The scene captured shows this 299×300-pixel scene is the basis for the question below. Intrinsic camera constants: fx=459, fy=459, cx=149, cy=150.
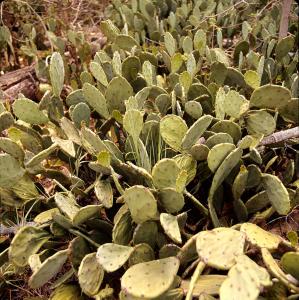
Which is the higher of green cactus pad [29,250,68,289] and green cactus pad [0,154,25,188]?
green cactus pad [0,154,25,188]

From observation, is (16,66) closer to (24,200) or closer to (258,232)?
(24,200)

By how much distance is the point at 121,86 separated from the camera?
1751 millimetres

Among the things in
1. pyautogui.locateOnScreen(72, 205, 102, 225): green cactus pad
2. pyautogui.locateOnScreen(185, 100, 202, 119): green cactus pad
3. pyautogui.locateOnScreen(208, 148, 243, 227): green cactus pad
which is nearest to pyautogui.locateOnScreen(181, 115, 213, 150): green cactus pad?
pyautogui.locateOnScreen(208, 148, 243, 227): green cactus pad

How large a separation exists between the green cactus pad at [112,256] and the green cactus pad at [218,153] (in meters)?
0.39

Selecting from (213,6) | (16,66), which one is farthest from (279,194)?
(16,66)

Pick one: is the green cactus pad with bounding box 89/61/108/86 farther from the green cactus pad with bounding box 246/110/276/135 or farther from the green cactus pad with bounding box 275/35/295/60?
the green cactus pad with bounding box 275/35/295/60

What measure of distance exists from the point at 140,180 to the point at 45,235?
1.20 feet

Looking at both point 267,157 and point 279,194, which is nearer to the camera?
point 279,194

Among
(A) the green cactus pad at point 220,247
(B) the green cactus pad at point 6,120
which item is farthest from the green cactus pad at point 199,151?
(B) the green cactus pad at point 6,120

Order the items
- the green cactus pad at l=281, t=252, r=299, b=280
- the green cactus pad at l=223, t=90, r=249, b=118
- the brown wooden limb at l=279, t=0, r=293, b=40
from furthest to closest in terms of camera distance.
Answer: the brown wooden limb at l=279, t=0, r=293, b=40
the green cactus pad at l=223, t=90, r=249, b=118
the green cactus pad at l=281, t=252, r=299, b=280

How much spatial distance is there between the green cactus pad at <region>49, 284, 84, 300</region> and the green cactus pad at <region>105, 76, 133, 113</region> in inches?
27.9

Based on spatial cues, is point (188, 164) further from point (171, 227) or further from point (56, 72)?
point (56, 72)

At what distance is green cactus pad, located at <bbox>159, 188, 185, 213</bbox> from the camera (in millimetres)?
1355

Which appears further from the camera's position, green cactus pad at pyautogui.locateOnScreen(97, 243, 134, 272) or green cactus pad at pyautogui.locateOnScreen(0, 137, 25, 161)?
green cactus pad at pyautogui.locateOnScreen(0, 137, 25, 161)
